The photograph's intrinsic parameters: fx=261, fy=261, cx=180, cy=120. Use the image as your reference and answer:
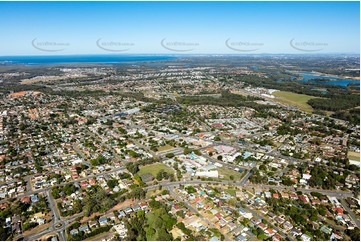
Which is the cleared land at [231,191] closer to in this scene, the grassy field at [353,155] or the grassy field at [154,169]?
the grassy field at [154,169]

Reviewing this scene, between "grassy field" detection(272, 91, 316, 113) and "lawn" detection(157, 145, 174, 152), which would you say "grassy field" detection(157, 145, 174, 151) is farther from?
"grassy field" detection(272, 91, 316, 113)

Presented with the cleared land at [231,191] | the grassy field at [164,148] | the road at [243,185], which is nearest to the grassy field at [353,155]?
the road at [243,185]

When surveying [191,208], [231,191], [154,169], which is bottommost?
[231,191]

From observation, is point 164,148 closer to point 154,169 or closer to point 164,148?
point 164,148

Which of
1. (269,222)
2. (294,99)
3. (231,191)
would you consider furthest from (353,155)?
(294,99)

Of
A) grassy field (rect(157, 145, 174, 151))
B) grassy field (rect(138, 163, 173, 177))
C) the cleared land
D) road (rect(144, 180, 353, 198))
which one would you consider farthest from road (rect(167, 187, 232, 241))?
grassy field (rect(157, 145, 174, 151))
